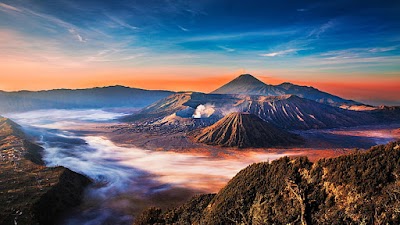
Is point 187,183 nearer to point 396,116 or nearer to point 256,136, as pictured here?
point 256,136

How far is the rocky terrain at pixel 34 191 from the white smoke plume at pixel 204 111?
3584 inches

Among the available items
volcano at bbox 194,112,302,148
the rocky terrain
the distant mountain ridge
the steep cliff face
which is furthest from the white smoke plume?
the steep cliff face

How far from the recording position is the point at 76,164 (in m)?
61.5

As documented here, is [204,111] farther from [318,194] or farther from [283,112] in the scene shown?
[318,194]

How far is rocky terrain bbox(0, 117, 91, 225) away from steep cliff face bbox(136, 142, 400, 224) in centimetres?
1629

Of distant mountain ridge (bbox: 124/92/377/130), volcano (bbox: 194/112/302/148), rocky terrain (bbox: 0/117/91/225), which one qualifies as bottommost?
rocky terrain (bbox: 0/117/91/225)

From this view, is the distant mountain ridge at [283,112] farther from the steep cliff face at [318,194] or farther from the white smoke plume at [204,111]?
the steep cliff face at [318,194]

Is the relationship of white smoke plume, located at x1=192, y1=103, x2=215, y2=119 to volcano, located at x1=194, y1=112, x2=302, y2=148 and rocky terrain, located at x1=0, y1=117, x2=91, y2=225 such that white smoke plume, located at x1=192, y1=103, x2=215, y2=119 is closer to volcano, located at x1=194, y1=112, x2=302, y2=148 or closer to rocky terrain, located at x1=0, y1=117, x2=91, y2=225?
volcano, located at x1=194, y1=112, x2=302, y2=148

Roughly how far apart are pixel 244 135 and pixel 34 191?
65211 millimetres

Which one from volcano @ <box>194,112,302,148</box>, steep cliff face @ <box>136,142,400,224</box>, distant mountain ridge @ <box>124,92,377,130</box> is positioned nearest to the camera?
steep cliff face @ <box>136,142,400,224</box>

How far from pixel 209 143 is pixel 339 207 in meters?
72.0

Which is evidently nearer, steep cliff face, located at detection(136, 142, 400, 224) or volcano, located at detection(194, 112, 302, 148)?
steep cliff face, located at detection(136, 142, 400, 224)

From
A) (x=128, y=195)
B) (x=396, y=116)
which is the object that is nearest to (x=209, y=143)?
(x=128, y=195)

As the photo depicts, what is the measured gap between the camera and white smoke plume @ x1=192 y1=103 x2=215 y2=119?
139125 mm
